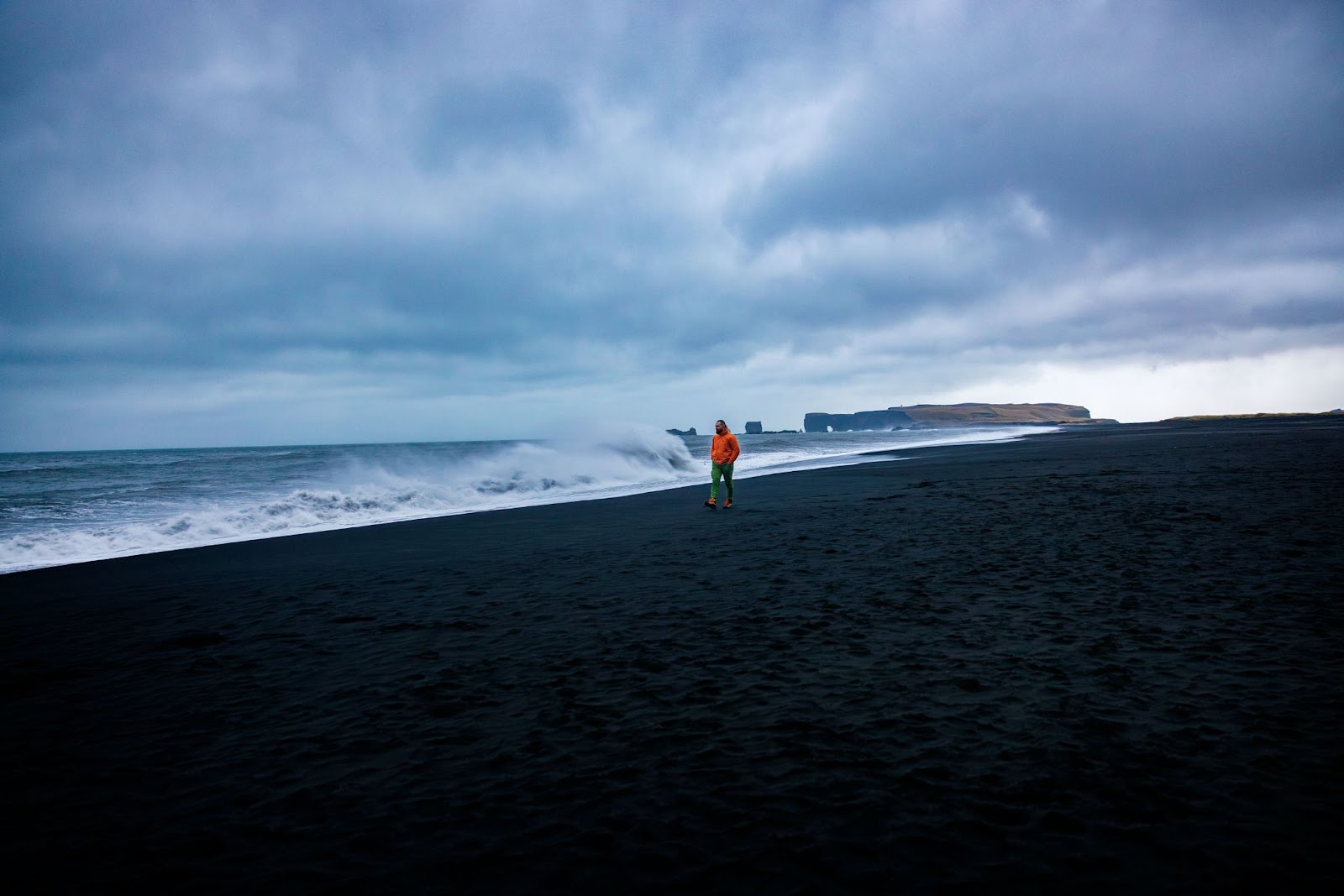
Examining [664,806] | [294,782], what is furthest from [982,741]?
[294,782]

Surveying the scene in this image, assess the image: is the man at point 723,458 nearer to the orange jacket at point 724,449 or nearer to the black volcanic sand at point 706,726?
the orange jacket at point 724,449

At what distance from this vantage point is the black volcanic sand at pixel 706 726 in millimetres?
4012

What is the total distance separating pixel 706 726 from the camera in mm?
5766

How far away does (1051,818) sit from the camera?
421 cm

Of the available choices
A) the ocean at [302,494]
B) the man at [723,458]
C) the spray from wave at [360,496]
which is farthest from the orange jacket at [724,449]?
the spray from wave at [360,496]

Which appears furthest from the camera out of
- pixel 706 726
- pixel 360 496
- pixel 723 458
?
pixel 360 496

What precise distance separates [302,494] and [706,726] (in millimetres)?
25350

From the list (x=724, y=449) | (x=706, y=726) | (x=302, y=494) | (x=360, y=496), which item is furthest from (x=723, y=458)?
(x=706, y=726)

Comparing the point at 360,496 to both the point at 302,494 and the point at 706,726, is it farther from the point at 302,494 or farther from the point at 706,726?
Answer: the point at 706,726

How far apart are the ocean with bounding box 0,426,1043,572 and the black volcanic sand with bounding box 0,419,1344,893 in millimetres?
8371

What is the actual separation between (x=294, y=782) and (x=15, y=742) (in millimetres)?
3060

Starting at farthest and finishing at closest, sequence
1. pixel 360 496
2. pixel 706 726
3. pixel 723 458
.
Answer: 1. pixel 360 496
2. pixel 723 458
3. pixel 706 726

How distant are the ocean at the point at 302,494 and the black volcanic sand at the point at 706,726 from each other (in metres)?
8.37

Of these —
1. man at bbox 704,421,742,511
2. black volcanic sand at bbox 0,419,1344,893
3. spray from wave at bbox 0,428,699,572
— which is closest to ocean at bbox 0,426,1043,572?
spray from wave at bbox 0,428,699,572
